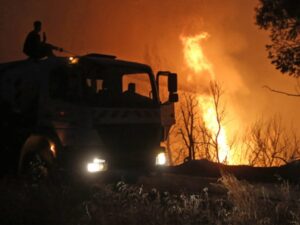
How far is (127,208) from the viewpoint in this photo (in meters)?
8.21

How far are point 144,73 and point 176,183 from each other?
240 cm

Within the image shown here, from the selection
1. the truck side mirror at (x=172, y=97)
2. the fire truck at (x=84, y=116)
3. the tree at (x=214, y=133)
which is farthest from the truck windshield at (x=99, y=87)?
the tree at (x=214, y=133)

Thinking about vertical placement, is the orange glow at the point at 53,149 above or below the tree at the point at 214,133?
below

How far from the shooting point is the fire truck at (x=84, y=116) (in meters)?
9.70

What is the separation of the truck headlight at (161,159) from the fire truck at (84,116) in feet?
0.06

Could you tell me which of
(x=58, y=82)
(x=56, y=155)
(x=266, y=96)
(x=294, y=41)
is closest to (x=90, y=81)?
(x=58, y=82)

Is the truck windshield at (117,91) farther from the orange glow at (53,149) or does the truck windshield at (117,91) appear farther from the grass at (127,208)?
the grass at (127,208)

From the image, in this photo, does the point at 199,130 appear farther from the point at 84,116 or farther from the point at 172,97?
the point at 84,116

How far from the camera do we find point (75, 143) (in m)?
Result: 9.67

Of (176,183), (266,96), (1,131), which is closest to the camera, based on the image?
(1,131)

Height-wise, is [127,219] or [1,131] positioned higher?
[1,131]

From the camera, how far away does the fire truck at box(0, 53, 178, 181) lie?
31.8 ft

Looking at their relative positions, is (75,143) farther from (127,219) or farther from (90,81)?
(127,219)

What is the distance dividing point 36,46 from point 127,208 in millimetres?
4207
